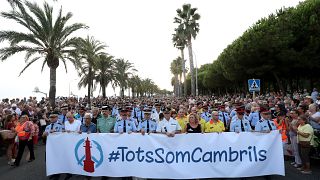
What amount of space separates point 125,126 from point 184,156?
172 centimetres

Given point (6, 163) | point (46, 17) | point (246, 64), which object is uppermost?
point (46, 17)

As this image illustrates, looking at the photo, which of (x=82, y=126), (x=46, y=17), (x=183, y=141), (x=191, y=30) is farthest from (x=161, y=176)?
(x=191, y=30)

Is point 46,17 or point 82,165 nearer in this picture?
point 82,165

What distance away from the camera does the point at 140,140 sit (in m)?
7.03

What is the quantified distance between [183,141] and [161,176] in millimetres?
877

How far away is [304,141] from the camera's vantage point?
8.16m

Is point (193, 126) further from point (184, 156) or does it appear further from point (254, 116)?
point (254, 116)

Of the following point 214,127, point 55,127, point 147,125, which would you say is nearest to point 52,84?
point 55,127

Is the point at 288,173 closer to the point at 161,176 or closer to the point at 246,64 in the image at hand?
the point at 161,176

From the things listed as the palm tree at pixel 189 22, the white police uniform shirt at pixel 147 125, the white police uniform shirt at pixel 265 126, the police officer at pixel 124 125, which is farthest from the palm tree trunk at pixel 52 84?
the palm tree at pixel 189 22

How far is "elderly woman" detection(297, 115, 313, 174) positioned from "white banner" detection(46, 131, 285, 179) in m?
1.58

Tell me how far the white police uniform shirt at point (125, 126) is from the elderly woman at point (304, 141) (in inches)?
169

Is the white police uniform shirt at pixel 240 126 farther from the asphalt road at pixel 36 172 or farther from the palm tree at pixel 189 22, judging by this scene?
the palm tree at pixel 189 22

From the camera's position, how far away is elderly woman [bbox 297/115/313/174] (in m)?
8.14
